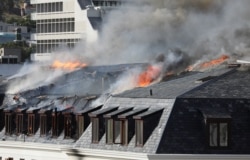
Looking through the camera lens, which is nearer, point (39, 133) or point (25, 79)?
point (39, 133)

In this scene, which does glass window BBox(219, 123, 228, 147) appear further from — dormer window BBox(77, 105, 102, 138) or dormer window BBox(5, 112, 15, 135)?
dormer window BBox(5, 112, 15, 135)

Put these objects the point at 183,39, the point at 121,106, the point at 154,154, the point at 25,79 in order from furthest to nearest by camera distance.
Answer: the point at 25,79, the point at 183,39, the point at 121,106, the point at 154,154

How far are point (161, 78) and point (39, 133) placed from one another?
7475 mm

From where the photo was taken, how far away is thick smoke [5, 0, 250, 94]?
9794 centimetres

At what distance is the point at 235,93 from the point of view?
268 ft

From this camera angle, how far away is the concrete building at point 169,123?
78688 mm

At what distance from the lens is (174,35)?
11425 centimetres

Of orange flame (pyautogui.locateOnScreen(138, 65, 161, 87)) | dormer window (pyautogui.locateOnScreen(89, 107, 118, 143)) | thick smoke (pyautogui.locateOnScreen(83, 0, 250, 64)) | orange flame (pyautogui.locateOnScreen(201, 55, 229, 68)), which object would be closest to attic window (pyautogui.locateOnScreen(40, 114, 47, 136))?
orange flame (pyautogui.locateOnScreen(138, 65, 161, 87))

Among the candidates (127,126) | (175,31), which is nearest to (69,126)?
(127,126)

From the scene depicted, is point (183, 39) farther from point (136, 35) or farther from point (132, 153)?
point (132, 153)

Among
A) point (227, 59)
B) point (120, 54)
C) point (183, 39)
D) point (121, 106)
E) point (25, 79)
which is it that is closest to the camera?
point (121, 106)

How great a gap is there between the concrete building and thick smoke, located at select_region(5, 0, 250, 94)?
6.10m

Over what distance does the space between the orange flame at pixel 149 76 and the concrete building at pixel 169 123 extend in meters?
4.06

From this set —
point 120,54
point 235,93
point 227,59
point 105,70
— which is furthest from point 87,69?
point 235,93
